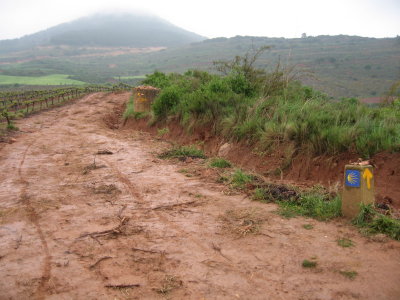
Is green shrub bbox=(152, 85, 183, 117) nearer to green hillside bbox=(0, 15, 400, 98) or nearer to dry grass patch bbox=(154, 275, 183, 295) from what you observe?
green hillside bbox=(0, 15, 400, 98)

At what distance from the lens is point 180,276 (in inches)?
121

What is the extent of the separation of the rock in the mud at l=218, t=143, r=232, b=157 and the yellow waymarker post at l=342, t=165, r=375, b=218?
A: 12.6ft

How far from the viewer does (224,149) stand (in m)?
7.84

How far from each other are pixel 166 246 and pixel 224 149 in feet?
14.5

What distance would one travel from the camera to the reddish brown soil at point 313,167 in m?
5.20

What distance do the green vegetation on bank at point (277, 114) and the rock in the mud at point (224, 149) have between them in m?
0.21

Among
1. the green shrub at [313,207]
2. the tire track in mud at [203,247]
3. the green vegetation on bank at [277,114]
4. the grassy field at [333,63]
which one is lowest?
the tire track in mud at [203,247]

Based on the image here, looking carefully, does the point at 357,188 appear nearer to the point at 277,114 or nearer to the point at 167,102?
the point at 277,114

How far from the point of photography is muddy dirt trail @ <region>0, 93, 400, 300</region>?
290 cm

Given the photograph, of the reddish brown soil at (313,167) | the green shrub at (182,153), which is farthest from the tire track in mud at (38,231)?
the reddish brown soil at (313,167)

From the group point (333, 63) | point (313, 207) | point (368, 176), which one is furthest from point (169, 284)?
point (333, 63)

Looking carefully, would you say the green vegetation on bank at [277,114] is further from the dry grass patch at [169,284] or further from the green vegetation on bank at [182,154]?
the dry grass patch at [169,284]

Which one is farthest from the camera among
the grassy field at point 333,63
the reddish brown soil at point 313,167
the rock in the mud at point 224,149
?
the grassy field at point 333,63

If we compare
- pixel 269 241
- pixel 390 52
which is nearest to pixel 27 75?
pixel 390 52
